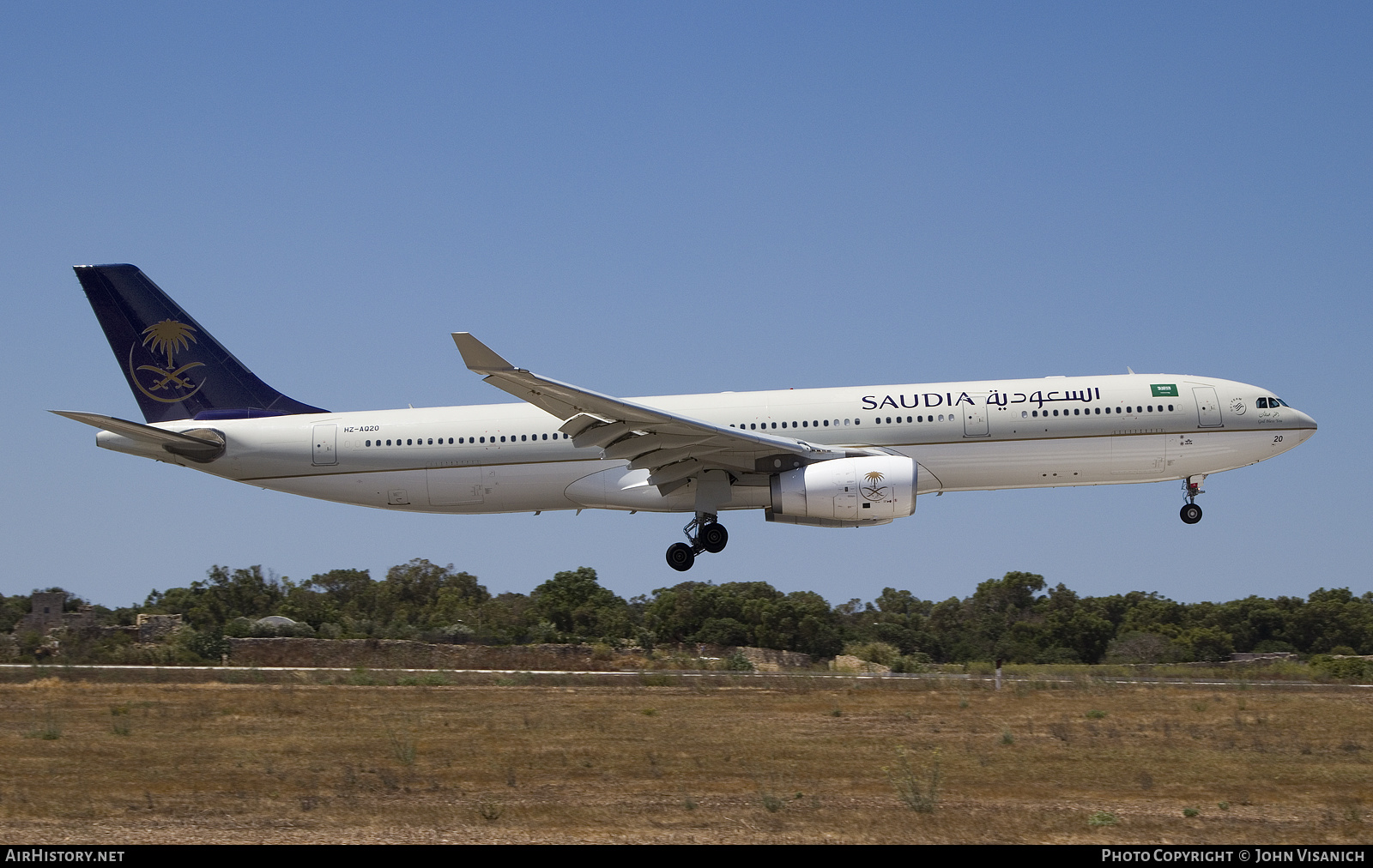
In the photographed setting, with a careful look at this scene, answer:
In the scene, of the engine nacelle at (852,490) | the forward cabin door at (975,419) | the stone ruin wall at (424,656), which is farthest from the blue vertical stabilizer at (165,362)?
the forward cabin door at (975,419)

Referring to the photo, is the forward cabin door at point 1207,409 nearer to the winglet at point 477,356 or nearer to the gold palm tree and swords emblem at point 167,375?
the winglet at point 477,356

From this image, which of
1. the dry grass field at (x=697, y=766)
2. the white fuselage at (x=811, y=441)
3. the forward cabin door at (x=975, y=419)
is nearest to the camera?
Result: the dry grass field at (x=697, y=766)

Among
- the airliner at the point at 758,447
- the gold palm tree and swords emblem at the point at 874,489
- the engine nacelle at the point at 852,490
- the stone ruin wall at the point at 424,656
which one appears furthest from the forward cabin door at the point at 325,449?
the gold palm tree and swords emblem at the point at 874,489

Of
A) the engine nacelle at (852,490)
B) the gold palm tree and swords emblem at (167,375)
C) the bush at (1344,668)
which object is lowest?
the bush at (1344,668)

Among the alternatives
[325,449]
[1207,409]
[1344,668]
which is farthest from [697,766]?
[1207,409]

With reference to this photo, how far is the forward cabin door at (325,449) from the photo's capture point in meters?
27.0

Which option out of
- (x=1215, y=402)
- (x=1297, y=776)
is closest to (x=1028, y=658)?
(x=1215, y=402)

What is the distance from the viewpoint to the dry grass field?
11.0 m

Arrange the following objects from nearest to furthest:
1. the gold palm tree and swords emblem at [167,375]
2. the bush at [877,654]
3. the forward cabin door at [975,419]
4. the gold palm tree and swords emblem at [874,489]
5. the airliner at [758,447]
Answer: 1. the gold palm tree and swords emblem at [874,489]
2. the airliner at [758,447]
3. the forward cabin door at [975,419]
4. the gold palm tree and swords emblem at [167,375]
5. the bush at [877,654]

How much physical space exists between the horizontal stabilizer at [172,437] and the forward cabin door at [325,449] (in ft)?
6.82

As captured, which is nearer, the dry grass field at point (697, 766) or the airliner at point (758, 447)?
the dry grass field at point (697, 766)

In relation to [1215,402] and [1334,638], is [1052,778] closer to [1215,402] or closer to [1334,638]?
[1215,402]

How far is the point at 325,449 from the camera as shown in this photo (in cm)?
2698

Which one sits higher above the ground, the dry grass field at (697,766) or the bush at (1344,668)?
the bush at (1344,668)
